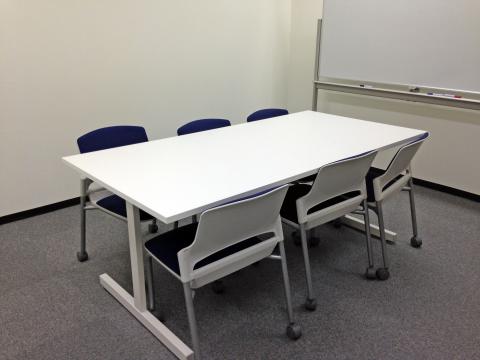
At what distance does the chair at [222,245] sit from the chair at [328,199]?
205 millimetres

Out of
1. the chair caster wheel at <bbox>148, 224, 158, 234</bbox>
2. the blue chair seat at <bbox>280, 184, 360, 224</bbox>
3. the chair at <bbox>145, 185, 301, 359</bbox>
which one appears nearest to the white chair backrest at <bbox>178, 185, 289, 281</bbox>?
→ the chair at <bbox>145, 185, 301, 359</bbox>

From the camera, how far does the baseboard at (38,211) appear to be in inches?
121

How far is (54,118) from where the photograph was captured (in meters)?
3.14

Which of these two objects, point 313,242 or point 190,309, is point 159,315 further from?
point 313,242

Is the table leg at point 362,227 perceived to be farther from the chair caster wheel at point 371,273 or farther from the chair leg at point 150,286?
the chair leg at point 150,286

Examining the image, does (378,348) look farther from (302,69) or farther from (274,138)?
(302,69)

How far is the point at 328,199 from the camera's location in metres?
2.18

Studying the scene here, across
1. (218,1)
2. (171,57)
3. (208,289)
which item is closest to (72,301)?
(208,289)

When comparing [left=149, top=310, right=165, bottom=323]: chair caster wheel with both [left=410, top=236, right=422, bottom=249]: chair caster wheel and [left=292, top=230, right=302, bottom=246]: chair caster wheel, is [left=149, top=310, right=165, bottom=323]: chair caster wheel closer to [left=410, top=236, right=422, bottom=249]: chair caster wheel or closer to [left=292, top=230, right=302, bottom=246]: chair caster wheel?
[left=292, top=230, right=302, bottom=246]: chair caster wheel

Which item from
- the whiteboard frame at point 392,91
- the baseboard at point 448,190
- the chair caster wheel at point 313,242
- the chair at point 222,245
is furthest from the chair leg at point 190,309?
the baseboard at point 448,190

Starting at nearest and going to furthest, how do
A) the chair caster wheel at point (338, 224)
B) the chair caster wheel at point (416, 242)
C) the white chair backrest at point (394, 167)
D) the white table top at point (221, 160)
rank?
the white table top at point (221, 160) → the white chair backrest at point (394, 167) → the chair caster wheel at point (416, 242) → the chair caster wheel at point (338, 224)

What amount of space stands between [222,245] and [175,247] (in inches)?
11.9

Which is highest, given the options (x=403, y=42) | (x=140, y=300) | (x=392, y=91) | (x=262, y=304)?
(x=403, y=42)

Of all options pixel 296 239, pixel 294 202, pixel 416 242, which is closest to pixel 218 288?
pixel 294 202
